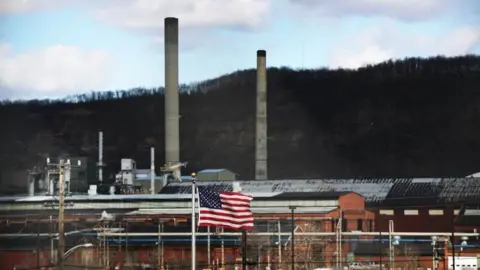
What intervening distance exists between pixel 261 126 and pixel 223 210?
4630 cm

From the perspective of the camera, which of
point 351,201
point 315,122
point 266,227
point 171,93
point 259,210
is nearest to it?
point 266,227

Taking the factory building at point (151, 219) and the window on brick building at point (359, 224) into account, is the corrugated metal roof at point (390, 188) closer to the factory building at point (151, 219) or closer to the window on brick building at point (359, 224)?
the factory building at point (151, 219)

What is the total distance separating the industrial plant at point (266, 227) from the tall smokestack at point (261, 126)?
7.16 meters

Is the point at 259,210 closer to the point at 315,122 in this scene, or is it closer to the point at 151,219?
the point at 151,219

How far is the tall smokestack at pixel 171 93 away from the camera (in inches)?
2511

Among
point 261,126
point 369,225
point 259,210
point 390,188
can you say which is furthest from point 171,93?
point 369,225

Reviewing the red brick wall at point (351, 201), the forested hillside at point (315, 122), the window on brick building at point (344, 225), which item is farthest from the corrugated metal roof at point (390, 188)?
the forested hillside at point (315, 122)

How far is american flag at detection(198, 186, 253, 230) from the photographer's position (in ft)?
65.7

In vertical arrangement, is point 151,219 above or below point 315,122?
below

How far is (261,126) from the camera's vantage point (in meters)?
66.6

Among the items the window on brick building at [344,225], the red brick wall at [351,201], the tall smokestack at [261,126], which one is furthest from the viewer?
the tall smokestack at [261,126]

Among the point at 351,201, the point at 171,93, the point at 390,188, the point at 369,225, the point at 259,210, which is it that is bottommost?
the point at 369,225

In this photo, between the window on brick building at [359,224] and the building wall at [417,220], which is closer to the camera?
the building wall at [417,220]

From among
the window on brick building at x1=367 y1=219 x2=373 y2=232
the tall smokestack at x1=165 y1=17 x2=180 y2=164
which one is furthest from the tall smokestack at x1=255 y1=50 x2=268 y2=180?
the window on brick building at x1=367 y1=219 x2=373 y2=232
